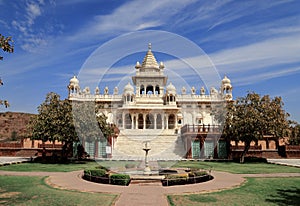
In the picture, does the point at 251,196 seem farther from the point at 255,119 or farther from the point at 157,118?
the point at 157,118

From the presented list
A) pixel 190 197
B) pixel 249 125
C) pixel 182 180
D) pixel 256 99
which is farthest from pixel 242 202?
pixel 256 99

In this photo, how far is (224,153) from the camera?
3173cm

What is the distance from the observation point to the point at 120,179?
1382 centimetres

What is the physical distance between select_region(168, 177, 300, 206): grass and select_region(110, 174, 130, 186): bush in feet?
11.2

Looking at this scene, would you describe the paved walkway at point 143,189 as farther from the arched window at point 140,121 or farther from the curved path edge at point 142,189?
Result: the arched window at point 140,121

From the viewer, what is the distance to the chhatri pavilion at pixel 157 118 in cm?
3170

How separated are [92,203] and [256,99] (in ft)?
74.3

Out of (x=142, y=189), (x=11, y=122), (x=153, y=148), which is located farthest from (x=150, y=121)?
(x=142, y=189)

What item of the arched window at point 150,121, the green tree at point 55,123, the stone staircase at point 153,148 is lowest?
the stone staircase at point 153,148

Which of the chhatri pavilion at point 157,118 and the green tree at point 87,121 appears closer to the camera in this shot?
the green tree at point 87,121

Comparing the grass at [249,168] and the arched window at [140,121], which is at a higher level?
the arched window at [140,121]

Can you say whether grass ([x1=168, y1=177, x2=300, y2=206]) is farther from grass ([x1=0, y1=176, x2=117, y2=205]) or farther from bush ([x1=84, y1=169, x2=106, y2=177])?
bush ([x1=84, y1=169, x2=106, y2=177])

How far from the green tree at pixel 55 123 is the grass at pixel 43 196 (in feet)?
34.8

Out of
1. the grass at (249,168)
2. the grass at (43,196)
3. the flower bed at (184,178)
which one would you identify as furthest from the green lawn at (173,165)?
the grass at (43,196)
